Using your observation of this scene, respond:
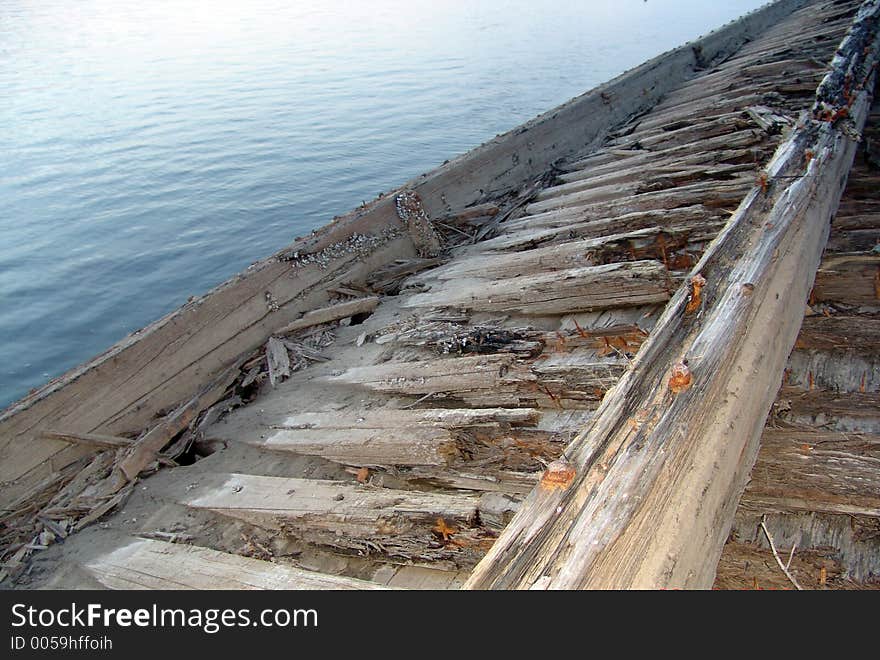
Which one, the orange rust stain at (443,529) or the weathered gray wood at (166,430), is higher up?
the weathered gray wood at (166,430)

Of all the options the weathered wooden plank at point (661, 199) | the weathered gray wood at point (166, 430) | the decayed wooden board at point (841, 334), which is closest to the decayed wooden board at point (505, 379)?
the decayed wooden board at point (841, 334)

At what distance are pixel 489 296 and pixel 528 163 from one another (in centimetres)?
372

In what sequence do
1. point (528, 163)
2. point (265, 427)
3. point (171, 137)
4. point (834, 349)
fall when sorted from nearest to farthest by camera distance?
point (834, 349) < point (265, 427) < point (528, 163) < point (171, 137)

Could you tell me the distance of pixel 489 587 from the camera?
1545 millimetres

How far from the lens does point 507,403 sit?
132 inches

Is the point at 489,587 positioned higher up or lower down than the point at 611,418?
lower down

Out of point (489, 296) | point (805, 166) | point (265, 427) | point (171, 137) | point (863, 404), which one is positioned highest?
point (171, 137)

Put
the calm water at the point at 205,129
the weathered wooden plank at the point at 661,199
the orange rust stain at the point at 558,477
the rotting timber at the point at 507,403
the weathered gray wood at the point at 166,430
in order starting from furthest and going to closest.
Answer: the calm water at the point at 205,129
the weathered wooden plank at the point at 661,199
the weathered gray wood at the point at 166,430
the rotting timber at the point at 507,403
the orange rust stain at the point at 558,477

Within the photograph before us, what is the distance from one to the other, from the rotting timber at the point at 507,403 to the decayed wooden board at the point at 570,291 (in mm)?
19

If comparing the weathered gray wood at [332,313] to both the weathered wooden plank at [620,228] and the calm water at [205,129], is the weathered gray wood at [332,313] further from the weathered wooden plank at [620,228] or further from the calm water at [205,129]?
the calm water at [205,129]

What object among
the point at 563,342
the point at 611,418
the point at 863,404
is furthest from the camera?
the point at 563,342

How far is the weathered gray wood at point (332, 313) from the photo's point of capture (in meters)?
5.20

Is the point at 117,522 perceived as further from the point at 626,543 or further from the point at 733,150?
the point at 733,150

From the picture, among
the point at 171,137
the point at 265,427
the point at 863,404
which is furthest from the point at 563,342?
the point at 171,137
